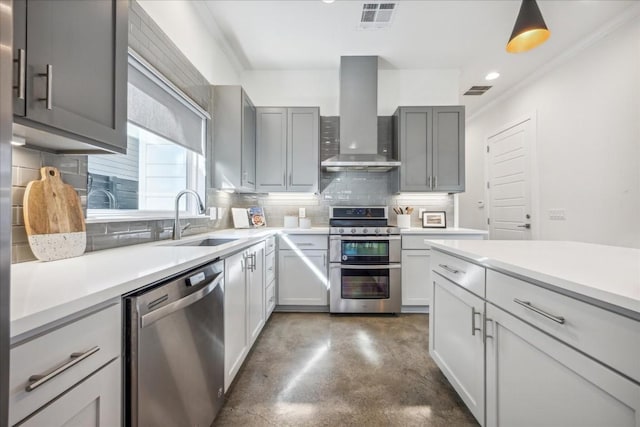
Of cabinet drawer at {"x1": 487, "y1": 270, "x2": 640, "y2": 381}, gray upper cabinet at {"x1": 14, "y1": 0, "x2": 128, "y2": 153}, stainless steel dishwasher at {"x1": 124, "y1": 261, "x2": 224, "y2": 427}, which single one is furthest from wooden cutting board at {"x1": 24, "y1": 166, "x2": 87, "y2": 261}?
cabinet drawer at {"x1": 487, "y1": 270, "x2": 640, "y2": 381}

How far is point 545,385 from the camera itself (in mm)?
928

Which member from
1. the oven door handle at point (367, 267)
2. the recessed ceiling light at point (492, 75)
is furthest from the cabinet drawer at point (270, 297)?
the recessed ceiling light at point (492, 75)

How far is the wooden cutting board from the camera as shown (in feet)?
3.47

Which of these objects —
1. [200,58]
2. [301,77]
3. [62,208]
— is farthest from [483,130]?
[62,208]

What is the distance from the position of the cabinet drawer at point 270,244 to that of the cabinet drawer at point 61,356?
1.88m

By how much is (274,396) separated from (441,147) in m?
3.10

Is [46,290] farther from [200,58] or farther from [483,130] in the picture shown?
[483,130]

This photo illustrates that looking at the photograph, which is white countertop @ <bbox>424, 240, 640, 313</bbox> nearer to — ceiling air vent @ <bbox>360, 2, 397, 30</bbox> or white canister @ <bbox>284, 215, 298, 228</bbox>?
white canister @ <bbox>284, 215, 298, 228</bbox>

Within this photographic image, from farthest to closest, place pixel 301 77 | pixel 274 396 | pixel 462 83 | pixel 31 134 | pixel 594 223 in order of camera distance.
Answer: pixel 462 83
pixel 301 77
pixel 594 223
pixel 274 396
pixel 31 134

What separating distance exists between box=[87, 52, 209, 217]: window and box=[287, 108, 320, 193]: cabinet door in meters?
1.05

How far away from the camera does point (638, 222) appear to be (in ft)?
8.17

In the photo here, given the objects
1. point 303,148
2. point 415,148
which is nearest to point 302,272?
point 303,148

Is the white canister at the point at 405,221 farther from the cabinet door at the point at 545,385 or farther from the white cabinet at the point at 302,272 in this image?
the cabinet door at the point at 545,385

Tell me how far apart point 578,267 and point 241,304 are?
1754 mm
